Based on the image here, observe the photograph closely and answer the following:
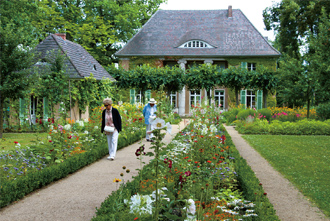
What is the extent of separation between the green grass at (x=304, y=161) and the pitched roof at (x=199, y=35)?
15162 millimetres

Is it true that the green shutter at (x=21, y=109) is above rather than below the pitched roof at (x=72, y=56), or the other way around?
below

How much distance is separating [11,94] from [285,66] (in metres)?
13.2

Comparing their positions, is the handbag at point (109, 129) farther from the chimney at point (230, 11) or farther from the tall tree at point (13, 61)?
the chimney at point (230, 11)

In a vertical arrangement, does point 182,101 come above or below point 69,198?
above

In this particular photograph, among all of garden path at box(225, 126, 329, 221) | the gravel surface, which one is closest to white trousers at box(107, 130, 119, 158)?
the gravel surface

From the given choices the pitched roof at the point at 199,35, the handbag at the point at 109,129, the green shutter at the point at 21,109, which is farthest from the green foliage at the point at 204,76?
the handbag at the point at 109,129

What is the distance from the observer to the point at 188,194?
3.20 m

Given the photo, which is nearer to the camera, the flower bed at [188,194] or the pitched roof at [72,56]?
the flower bed at [188,194]

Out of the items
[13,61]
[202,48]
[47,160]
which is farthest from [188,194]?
[202,48]

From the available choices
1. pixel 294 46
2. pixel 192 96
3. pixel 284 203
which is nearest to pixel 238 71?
pixel 192 96

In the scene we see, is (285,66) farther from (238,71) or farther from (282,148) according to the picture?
(282,148)

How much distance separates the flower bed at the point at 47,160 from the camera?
14.6ft

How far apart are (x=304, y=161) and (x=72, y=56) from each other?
11.5 m

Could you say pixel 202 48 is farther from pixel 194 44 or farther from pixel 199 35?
pixel 199 35
